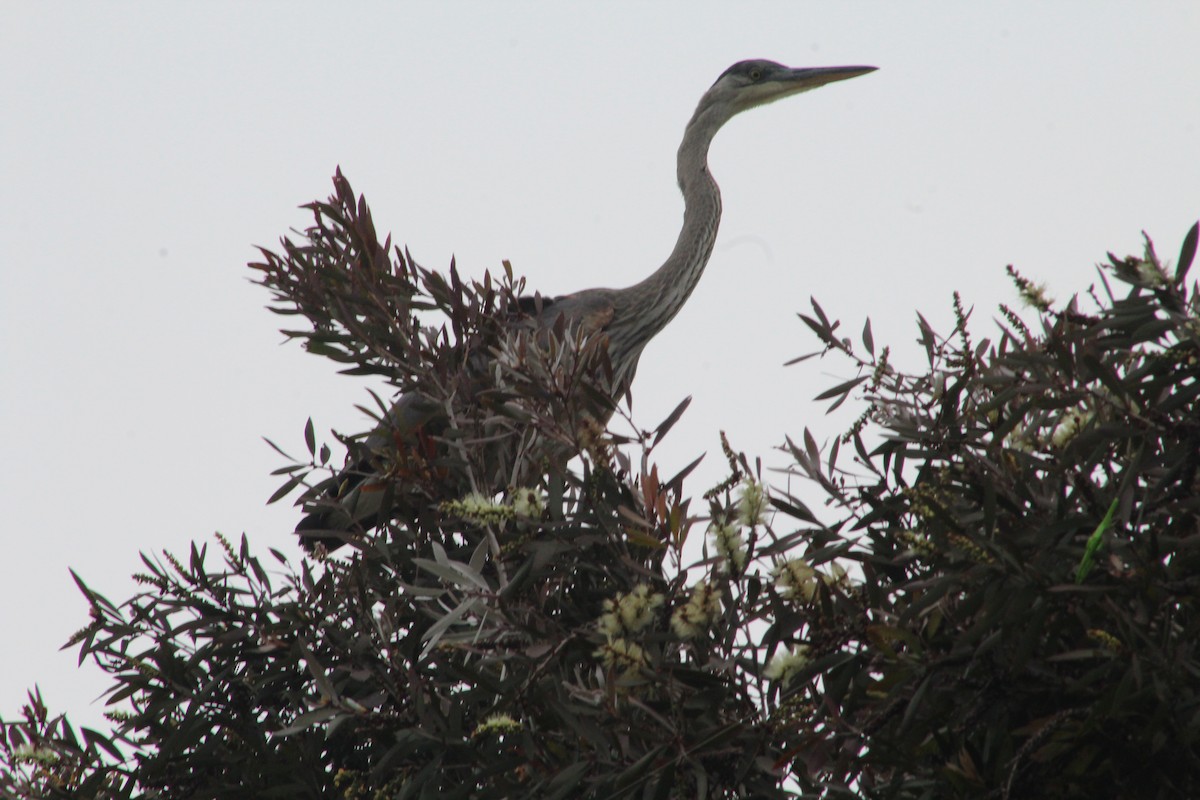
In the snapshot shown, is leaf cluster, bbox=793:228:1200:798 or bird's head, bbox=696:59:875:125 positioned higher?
bird's head, bbox=696:59:875:125

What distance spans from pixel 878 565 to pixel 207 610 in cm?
157

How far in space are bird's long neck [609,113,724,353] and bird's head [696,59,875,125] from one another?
0.25 m

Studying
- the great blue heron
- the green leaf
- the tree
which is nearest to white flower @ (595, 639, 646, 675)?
the tree

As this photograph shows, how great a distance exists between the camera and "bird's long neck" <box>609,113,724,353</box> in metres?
5.86

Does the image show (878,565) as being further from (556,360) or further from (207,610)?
(207,610)

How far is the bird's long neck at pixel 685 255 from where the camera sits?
586 centimetres

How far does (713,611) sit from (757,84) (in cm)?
558

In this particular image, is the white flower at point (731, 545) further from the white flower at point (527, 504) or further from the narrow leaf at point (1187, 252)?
the narrow leaf at point (1187, 252)

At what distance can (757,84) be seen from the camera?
282 inches

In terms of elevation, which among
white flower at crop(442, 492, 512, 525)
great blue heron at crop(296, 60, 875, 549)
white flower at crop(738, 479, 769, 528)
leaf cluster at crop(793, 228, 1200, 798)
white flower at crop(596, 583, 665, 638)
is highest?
great blue heron at crop(296, 60, 875, 549)

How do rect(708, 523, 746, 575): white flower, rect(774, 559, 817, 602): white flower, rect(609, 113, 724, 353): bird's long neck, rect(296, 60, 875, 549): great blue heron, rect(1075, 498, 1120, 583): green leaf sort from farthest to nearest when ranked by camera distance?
rect(609, 113, 724, 353): bird's long neck, rect(296, 60, 875, 549): great blue heron, rect(708, 523, 746, 575): white flower, rect(774, 559, 817, 602): white flower, rect(1075, 498, 1120, 583): green leaf

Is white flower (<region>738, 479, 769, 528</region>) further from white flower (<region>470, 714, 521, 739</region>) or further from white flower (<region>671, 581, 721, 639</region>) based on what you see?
white flower (<region>470, 714, 521, 739</region>)

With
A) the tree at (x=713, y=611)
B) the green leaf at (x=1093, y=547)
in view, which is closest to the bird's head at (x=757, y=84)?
the tree at (x=713, y=611)

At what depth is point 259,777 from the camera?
276cm
